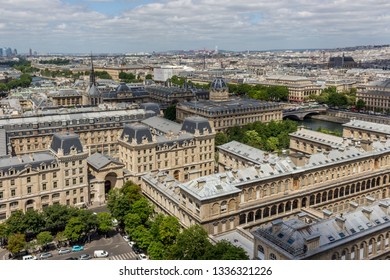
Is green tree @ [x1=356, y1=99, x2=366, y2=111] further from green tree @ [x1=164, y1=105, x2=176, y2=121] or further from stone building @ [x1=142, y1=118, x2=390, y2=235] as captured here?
stone building @ [x1=142, y1=118, x2=390, y2=235]

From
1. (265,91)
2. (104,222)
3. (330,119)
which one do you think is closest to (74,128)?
(104,222)

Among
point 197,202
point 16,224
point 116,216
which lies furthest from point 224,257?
point 16,224

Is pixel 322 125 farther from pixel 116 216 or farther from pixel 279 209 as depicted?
pixel 116 216

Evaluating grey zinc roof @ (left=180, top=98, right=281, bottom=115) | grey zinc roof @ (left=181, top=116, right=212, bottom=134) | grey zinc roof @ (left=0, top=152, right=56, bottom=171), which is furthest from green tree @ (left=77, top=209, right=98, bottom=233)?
grey zinc roof @ (left=180, top=98, right=281, bottom=115)

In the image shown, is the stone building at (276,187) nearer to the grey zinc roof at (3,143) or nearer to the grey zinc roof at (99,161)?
the grey zinc roof at (99,161)

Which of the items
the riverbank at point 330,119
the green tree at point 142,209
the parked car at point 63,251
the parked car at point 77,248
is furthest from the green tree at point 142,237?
the riverbank at point 330,119

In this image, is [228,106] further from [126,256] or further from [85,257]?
[85,257]
